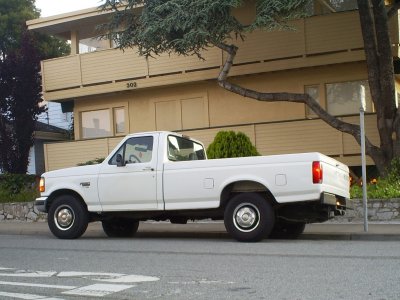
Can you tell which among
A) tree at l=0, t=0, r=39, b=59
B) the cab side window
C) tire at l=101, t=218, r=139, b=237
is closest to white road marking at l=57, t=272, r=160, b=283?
the cab side window

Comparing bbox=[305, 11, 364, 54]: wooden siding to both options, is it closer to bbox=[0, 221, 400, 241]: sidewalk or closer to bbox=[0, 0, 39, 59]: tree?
bbox=[0, 221, 400, 241]: sidewalk

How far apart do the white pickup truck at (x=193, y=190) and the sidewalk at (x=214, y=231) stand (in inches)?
24.6

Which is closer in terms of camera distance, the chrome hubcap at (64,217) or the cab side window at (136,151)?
the cab side window at (136,151)

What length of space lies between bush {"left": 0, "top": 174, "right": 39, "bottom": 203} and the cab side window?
7.91m

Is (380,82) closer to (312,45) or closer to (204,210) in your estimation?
(312,45)

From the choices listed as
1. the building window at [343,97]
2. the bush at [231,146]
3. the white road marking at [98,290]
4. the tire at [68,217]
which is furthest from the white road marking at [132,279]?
the building window at [343,97]

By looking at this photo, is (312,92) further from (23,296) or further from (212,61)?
(23,296)

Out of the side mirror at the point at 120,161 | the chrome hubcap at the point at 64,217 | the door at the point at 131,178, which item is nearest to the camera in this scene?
the door at the point at 131,178

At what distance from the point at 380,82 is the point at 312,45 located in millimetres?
3067

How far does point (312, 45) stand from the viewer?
17.7 m

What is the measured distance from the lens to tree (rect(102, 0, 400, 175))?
13945 millimetres

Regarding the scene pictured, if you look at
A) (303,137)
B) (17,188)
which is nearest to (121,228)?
(303,137)

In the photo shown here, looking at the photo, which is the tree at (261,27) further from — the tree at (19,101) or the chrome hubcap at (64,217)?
the tree at (19,101)

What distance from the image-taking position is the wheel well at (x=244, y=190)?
10398 millimetres
